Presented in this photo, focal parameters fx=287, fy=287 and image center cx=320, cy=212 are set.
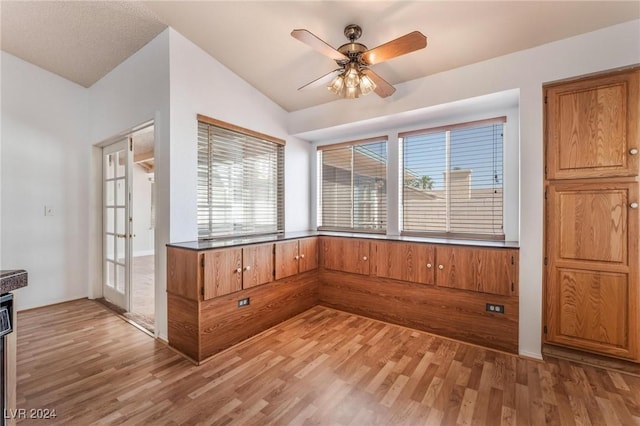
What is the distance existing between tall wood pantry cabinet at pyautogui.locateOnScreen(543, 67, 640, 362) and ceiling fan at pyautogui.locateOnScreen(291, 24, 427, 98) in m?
1.46

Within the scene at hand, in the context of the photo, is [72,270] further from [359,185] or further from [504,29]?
[504,29]

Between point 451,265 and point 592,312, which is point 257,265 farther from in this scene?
point 592,312

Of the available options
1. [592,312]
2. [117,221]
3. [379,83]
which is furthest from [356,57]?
[117,221]

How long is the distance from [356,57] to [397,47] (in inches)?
13.5

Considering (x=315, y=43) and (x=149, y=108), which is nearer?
(x=315, y=43)

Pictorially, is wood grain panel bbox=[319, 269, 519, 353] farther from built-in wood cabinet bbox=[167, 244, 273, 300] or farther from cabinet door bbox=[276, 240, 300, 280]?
built-in wood cabinet bbox=[167, 244, 273, 300]

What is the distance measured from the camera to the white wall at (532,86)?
2162 mm

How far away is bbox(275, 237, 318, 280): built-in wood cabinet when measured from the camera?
3.09 meters

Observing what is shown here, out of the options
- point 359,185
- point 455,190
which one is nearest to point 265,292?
point 359,185

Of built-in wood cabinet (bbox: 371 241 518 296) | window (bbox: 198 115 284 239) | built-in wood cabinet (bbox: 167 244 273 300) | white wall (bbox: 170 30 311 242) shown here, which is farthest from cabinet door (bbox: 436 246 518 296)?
white wall (bbox: 170 30 311 242)

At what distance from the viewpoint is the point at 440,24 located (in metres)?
2.25

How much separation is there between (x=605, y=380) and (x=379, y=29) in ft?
10.3

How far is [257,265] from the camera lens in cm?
283

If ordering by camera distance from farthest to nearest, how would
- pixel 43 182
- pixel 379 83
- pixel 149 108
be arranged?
pixel 43 182 < pixel 149 108 < pixel 379 83
